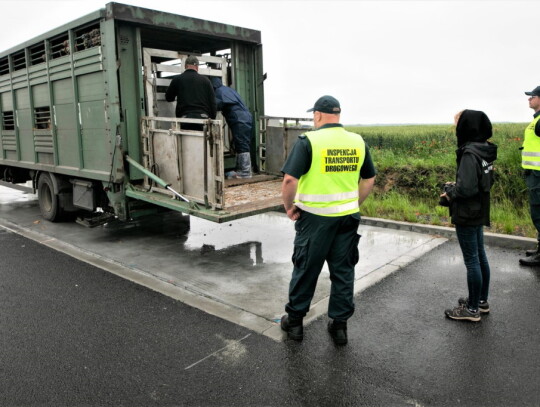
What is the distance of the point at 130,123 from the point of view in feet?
20.9

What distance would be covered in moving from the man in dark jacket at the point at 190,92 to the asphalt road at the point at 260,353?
250 centimetres

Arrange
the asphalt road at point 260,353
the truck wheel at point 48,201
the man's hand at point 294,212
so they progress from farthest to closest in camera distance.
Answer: the truck wheel at point 48,201
the man's hand at point 294,212
the asphalt road at point 260,353

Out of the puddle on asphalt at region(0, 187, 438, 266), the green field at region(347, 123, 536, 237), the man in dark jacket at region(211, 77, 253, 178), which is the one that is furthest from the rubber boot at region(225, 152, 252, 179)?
the green field at region(347, 123, 536, 237)

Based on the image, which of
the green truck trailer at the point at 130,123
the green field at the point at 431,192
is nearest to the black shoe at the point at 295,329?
the green truck trailer at the point at 130,123

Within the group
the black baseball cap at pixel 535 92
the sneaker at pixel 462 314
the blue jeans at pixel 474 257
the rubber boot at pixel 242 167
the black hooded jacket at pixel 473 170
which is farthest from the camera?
the rubber boot at pixel 242 167

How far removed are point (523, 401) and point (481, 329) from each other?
106 centimetres

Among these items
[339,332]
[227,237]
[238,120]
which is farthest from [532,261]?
[238,120]

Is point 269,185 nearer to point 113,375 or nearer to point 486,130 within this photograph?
point 486,130

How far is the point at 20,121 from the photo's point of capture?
8875 mm

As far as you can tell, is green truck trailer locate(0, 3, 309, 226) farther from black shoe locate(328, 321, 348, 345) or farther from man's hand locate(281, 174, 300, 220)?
black shoe locate(328, 321, 348, 345)

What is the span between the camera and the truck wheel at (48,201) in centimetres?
816

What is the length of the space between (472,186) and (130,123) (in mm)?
4395

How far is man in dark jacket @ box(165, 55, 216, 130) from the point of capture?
6398 mm

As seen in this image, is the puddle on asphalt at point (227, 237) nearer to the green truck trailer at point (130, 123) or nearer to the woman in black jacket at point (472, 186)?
the green truck trailer at point (130, 123)
